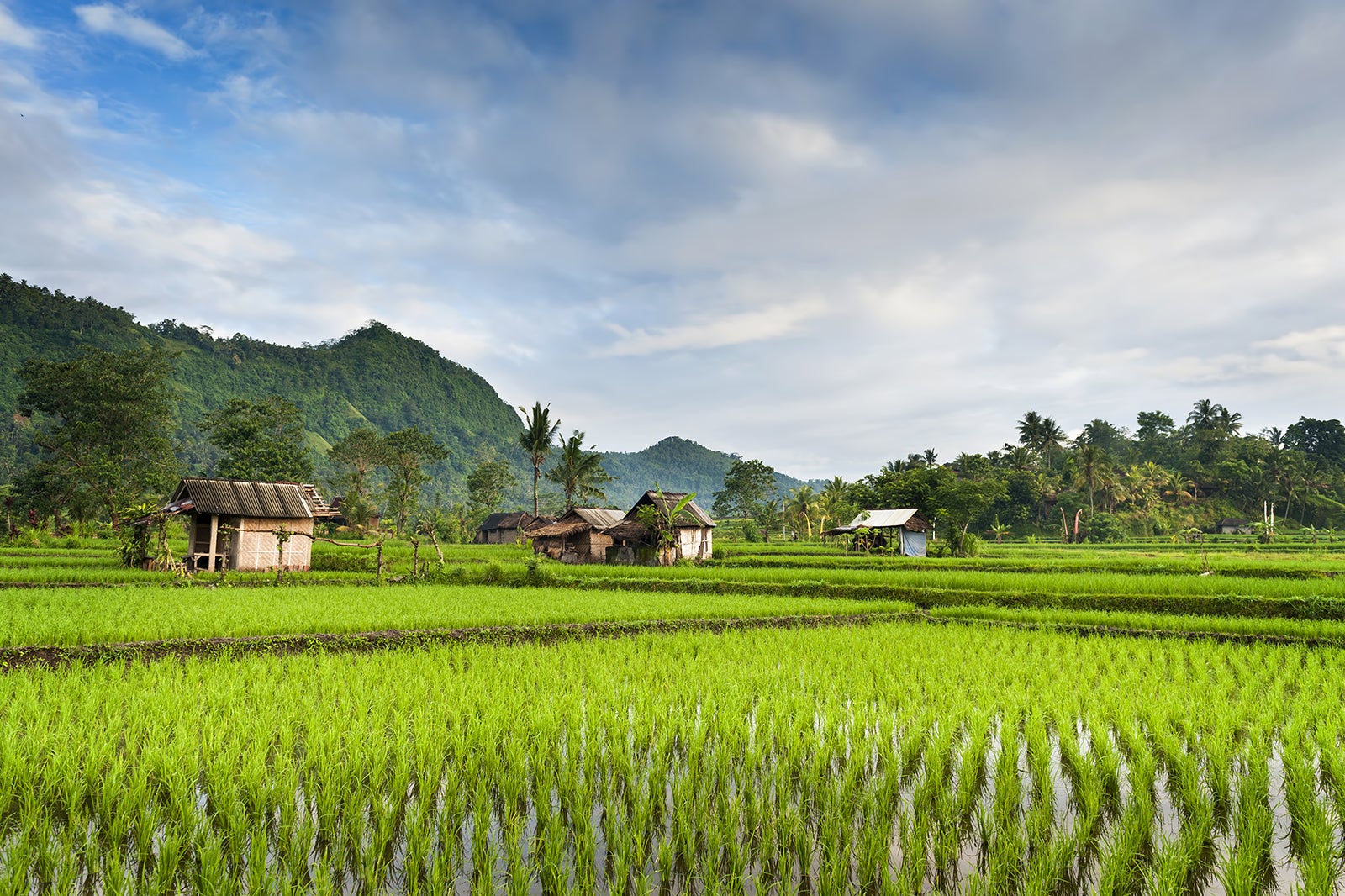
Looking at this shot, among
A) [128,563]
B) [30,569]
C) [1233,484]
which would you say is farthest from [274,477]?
[1233,484]

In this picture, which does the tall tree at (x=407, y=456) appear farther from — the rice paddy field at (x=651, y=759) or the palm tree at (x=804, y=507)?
the rice paddy field at (x=651, y=759)

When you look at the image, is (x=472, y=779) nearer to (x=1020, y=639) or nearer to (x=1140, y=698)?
(x=1140, y=698)

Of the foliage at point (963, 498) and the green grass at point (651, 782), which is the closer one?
the green grass at point (651, 782)

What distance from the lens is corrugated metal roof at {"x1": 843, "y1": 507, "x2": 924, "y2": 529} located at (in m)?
32.9

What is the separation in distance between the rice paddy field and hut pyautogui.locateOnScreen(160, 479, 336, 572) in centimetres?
1130

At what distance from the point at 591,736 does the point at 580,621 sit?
666cm

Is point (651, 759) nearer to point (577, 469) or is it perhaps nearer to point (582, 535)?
point (582, 535)

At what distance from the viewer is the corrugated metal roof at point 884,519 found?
32875 millimetres

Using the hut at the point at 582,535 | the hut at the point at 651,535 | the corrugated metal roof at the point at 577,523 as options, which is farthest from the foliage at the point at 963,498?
the hut at the point at 582,535

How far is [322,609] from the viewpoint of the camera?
1242cm

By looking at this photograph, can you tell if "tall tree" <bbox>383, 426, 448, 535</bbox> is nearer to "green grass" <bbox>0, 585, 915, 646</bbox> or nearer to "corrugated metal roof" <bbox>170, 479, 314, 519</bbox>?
"corrugated metal roof" <bbox>170, 479, 314, 519</bbox>

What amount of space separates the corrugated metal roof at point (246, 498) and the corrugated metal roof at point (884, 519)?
74.7 ft

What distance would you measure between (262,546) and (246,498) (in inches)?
62.5

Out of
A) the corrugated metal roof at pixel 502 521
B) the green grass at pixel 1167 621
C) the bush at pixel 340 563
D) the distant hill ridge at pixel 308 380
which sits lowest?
the bush at pixel 340 563
